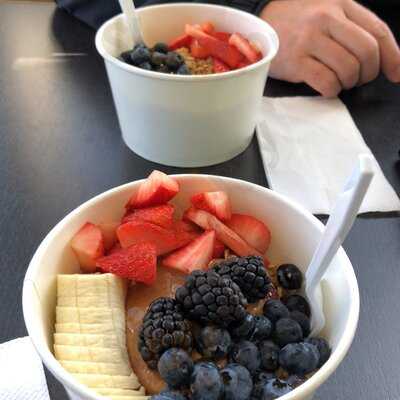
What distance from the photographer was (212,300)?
17.9 inches

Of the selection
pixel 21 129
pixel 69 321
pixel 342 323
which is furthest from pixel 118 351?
pixel 21 129

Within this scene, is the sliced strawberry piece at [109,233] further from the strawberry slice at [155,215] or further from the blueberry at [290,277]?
the blueberry at [290,277]

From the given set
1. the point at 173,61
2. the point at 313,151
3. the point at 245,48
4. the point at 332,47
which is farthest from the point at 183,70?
the point at 332,47

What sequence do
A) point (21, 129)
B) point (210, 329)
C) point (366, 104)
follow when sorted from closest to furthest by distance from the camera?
1. point (210, 329)
2. point (21, 129)
3. point (366, 104)

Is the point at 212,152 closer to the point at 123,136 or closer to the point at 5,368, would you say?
the point at 123,136

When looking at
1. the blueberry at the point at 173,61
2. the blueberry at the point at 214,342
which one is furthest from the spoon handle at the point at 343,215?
the blueberry at the point at 173,61

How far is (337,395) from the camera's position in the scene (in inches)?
21.3

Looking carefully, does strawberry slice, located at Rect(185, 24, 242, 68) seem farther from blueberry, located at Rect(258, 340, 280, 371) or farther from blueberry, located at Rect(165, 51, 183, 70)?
blueberry, located at Rect(258, 340, 280, 371)

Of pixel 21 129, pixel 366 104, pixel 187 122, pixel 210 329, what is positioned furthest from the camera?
pixel 366 104

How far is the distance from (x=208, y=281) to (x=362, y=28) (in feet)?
2.58

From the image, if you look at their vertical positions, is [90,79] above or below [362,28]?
below

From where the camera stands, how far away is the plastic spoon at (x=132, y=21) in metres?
0.86

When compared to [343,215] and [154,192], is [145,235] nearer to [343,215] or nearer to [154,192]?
[154,192]

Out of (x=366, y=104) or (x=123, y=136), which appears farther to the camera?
(x=366, y=104)
